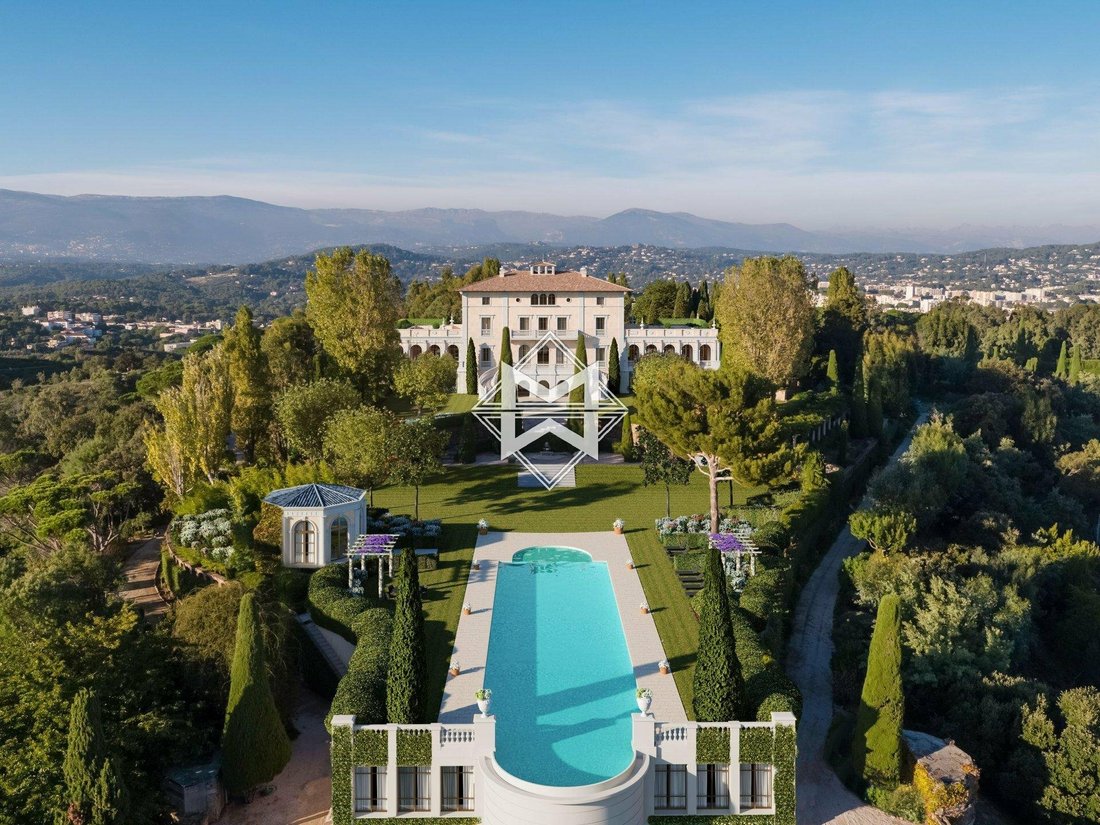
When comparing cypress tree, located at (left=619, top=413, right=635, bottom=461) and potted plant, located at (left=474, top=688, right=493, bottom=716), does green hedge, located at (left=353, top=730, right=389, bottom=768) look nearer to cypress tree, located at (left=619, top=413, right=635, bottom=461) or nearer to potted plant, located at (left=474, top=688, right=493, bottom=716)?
potted plant, located at (left=474, top=688, right=493, bottom=716)

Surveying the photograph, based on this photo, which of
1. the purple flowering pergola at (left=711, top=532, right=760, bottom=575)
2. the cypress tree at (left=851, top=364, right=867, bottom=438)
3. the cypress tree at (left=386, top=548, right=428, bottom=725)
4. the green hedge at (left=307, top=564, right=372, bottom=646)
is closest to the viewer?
the cypress tree at (left=386, top=548, right=428, bottom=725)

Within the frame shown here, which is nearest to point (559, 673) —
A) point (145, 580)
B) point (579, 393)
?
point (145, 580)

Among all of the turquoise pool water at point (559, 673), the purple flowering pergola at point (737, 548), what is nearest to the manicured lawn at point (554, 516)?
the turquoise pool water at point (559, 673)

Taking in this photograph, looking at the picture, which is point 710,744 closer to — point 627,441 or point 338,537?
point 338,537

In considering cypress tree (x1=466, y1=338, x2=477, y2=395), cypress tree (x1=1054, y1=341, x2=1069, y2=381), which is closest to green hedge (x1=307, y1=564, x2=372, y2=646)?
cypress tree (x1=466, y1=338, x2=477, y2=395)

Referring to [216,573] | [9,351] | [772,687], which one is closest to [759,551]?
[772,687]

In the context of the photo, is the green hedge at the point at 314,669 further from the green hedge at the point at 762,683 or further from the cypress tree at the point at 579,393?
the cypress tree at the point at 579,393

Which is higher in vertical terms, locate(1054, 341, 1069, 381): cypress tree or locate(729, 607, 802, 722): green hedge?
locate(1054, 341, 1069, 381): cypress tree
